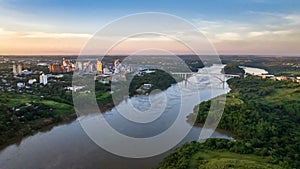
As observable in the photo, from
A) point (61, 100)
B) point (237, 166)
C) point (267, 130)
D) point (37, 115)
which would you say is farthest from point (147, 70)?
point (237, 166)

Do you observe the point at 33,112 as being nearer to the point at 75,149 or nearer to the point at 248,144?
the point at 75,149

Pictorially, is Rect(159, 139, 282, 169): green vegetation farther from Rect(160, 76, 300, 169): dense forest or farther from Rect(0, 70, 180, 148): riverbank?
Rect(0, 70, 180, 148): riverbank

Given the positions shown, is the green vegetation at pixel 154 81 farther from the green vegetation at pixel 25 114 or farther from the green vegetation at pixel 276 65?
the green vegetation at pixel 276 65

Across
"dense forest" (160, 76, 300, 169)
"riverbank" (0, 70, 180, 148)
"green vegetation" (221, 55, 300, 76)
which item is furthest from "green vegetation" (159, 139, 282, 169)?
"green vegetation" (221, 55, 300, 76)

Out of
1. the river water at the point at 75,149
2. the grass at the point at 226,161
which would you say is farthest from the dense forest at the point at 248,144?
the river water at the point at 75,149

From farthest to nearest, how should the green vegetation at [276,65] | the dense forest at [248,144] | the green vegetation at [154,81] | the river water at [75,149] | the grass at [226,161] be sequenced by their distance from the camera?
1. the green vegetation at [276,65]
2. the green vegetation at [154,81]
3. the river water at [75,149]
4. the dense forest at [248,144]
5. the grass at [226,161]

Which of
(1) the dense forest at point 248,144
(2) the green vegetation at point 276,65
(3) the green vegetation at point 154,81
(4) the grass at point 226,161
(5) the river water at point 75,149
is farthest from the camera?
(2) the green vegetation at point 276,65

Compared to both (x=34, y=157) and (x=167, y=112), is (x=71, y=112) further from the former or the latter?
(x=34, y=157)

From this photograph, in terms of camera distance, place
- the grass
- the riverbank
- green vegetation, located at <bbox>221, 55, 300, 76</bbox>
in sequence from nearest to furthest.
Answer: the grass
the riverbank
green vegetation, located at <bbox>221, 55, 300, 76</bbox>

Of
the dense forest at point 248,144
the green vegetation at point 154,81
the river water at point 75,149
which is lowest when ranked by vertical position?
the river water at point 75,149

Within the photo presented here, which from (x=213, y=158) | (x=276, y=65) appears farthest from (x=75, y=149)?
(x=276, y=65)
